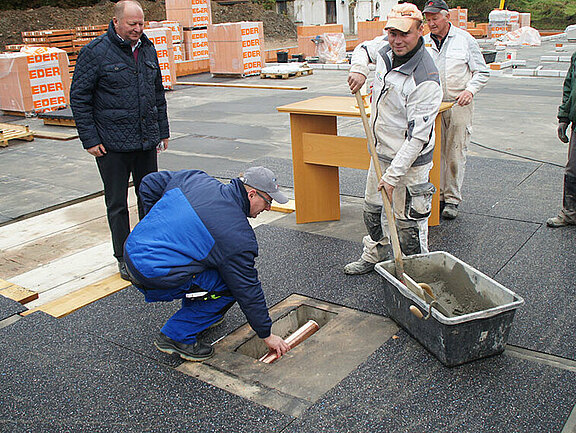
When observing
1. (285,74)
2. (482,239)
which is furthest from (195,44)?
(482,239)

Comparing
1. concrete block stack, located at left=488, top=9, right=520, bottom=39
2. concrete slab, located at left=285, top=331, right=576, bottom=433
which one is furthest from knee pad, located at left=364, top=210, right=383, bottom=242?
concrete block stack, located at left=488, top=9, right=520, bottom=39

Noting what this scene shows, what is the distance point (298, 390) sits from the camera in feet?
9.67

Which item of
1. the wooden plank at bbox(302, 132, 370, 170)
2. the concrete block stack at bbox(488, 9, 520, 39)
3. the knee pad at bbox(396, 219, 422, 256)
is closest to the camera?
the knee pad at bbox(396, 219, 422, 256)

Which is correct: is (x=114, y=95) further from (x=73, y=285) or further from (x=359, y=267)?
(x=359, y=267)

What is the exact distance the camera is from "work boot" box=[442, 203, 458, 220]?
526cm

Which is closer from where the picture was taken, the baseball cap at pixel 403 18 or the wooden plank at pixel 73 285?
the baseball cap at pixel 403 18

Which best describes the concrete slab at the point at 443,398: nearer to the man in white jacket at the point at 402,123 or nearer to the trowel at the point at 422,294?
the trowel at the point at 422,294

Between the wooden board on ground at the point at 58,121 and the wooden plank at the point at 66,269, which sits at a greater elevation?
the wooden board on ground at the point at 58,121

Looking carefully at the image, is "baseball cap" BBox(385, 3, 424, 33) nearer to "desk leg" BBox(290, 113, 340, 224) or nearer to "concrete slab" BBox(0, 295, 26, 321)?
"desk leg" BBox(290, 113, 340, 224)

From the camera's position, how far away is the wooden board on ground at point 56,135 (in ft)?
31.5

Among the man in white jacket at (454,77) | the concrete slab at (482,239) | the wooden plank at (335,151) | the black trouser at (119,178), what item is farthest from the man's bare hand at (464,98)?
the black trouser at (119,178)

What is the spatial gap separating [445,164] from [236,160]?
3417 mm

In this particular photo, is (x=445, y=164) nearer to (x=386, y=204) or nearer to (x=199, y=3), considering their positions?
(x=386, y=204)

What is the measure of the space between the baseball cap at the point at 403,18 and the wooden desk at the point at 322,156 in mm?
1258
